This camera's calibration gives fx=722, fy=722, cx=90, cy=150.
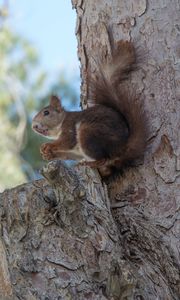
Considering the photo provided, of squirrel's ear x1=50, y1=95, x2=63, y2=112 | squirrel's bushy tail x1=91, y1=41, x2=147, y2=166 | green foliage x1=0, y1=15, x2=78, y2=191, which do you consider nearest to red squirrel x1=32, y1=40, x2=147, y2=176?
squirrel's bushy tail x1=91, y1=41, x2=147, y2=166

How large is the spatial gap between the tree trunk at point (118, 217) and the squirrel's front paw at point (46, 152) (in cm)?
35

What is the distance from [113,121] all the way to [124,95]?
0.09 meters

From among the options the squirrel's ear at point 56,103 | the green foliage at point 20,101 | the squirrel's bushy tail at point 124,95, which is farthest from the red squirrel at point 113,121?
the green foliage at point 20,101

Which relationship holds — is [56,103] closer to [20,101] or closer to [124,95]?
[124,95]

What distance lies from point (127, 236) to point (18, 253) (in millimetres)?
308

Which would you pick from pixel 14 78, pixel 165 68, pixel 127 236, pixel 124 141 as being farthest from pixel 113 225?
pixel 14 78

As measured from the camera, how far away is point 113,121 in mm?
2162

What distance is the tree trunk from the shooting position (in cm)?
166

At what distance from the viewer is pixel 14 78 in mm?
7000

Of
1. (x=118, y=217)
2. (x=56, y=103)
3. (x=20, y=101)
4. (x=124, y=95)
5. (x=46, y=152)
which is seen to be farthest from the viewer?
(x=20, y=101)

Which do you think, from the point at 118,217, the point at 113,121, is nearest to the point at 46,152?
the point at 113,121

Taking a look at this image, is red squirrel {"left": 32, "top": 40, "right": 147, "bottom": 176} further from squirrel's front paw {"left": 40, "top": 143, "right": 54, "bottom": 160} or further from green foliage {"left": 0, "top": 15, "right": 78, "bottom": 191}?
green foliage {"left": 0, "top": 15, "right": 78, "bottom": 191}

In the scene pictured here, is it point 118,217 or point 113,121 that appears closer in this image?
point 118,217

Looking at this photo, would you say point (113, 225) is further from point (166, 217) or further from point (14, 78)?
point (14, 78)
